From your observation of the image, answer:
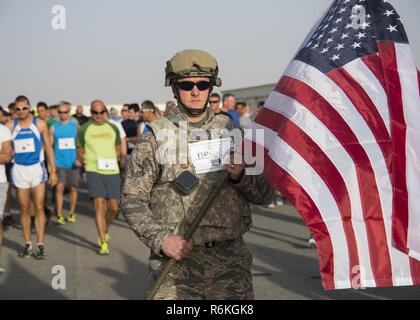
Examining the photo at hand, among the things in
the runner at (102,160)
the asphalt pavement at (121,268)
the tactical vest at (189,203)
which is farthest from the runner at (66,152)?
the tactical vest at (189,203)

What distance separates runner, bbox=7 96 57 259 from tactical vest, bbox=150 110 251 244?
4.41 meters

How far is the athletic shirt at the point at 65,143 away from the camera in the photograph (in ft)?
31.7

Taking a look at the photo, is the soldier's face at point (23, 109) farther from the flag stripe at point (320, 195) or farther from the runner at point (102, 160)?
the flag stripe at point (320, 195)

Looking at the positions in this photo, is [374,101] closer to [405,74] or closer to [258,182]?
[405,74]

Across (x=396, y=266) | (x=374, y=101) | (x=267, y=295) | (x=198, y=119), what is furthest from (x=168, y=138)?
(x=267, y=295)

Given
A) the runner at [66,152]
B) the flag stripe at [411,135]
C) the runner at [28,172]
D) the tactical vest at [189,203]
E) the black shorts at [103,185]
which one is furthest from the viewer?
the runner at [66,152]

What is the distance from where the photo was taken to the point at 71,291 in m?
5.41

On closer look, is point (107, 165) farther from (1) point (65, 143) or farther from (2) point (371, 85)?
(2) point (371, 85)

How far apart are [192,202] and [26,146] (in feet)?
16.3

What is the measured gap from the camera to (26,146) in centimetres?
729

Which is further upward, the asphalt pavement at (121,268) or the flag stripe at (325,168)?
the flag stripe at (325,168)

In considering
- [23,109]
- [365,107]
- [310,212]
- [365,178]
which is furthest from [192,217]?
[23,109]

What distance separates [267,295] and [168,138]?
2634 millimetres

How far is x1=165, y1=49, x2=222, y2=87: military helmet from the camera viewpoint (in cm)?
287
